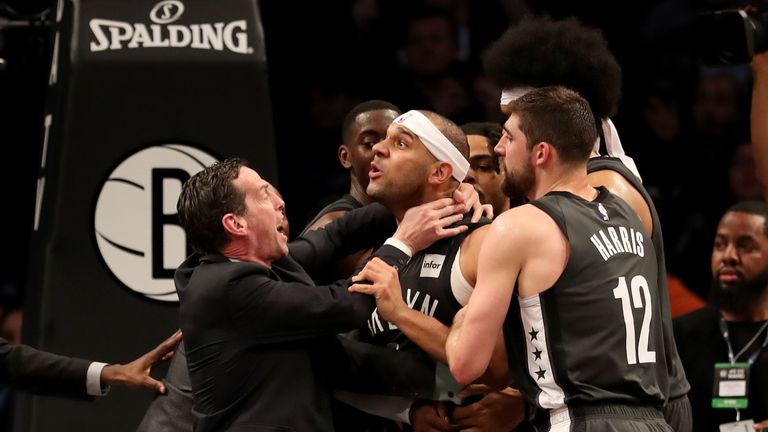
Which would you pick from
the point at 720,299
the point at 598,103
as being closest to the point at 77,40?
the point at 598,103

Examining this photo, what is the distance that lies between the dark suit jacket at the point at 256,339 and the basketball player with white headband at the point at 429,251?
0.66ft

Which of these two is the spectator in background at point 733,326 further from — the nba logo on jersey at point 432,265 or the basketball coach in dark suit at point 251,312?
the basketball coach in dark suit at point 251,312

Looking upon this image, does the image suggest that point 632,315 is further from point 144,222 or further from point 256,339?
point 144,222

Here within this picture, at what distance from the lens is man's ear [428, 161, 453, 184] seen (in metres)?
4.49

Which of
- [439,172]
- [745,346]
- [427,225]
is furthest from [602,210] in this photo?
[745,346]

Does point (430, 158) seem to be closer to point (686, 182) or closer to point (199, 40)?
point (199, 40)

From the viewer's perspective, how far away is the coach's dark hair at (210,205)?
4.18 meters

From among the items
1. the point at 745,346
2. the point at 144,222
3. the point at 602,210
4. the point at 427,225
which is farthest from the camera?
the point at 745,346

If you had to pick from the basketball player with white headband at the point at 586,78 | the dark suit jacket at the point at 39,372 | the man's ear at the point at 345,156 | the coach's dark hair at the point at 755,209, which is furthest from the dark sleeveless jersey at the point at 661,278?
the coach's dark hair at the point at 755,209

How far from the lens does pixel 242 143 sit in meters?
5.44

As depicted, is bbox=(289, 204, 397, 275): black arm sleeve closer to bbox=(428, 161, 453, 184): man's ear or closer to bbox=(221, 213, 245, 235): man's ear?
bbox=(428, 161, 453, 184): man's ear

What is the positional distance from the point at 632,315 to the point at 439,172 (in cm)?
94

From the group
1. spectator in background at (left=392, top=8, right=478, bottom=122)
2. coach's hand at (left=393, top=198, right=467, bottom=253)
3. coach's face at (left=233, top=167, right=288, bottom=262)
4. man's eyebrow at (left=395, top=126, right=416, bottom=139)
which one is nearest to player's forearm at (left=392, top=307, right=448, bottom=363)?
coach's hand at (left=393, top=198, right=467, bottom=253)

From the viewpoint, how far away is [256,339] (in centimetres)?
409
